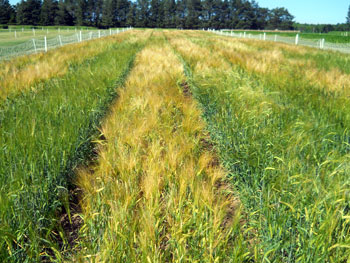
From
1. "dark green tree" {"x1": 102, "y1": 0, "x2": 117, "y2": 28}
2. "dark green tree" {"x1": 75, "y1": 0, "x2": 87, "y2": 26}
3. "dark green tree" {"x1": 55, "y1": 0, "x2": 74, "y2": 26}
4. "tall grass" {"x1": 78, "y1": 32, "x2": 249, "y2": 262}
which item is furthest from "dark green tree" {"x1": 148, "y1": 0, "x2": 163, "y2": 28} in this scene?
"tall grass" {"x1": 78, "y1": 32, "x2": 249, "y2": 262}

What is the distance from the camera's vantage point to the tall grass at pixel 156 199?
1.25 m

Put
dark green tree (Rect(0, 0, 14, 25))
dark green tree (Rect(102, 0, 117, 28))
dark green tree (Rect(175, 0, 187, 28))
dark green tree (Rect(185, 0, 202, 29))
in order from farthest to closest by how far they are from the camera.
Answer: dark green tree (Rect(175, 0, 187, 28)), dark green tree (Rect(185, 0, 202, 29)), dark green tree (Rect(102, 0, 117, 28)), dark green tree (Rect(0, 0, 14, 25))

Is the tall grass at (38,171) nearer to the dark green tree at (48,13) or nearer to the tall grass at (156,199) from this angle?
the tall grass at (156,199)

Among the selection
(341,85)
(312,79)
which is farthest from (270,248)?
(312,79)

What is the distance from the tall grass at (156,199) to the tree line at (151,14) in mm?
92757

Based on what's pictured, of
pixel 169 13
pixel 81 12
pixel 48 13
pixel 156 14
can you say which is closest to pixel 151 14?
pixel 156 14

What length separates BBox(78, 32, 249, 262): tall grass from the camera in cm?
125

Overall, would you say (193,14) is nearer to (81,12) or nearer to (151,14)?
(151,14)

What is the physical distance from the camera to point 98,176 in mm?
2062

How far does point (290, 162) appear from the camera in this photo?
175 centimetres

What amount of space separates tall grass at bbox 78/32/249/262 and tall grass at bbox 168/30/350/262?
17 cm

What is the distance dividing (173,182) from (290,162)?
82cm

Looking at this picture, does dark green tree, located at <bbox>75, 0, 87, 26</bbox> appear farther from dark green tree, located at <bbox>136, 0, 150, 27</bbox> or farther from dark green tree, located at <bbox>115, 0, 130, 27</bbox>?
dark green tree, located at <bbox>136, 0, 150, 27</bbox>

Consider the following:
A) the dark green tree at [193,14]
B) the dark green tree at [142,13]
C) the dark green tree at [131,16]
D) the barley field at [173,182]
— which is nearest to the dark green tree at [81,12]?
the dark green tree at [131,16]
